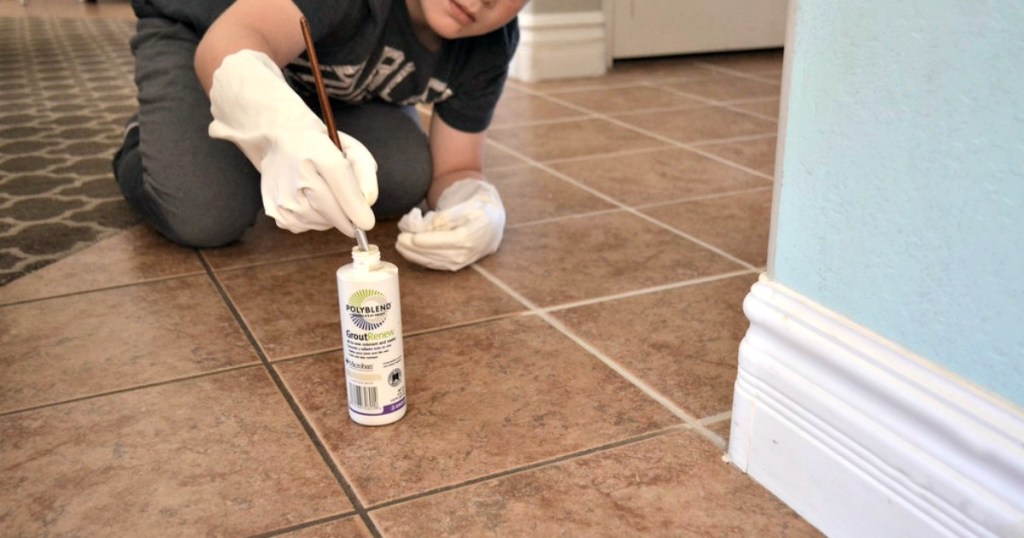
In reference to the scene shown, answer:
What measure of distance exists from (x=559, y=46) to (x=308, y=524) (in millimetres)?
2204

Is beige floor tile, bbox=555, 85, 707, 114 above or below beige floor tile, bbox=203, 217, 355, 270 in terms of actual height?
below

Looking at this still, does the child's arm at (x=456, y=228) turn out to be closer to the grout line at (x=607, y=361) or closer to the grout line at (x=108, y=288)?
the grout line at (x=607, y=361)

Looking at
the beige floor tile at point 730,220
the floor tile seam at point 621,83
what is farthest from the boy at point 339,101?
the floor tile seam at point 621,83

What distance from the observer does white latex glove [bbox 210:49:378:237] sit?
86cm

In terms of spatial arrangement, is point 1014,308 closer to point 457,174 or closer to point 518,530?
point 518,530

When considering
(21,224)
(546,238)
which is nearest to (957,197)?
(546,238)

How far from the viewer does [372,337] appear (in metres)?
0.83

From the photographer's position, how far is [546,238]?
141 centimetres

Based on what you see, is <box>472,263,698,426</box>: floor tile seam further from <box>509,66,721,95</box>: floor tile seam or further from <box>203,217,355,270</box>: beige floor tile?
<box>509,66,721,95</box>: floor tile seam

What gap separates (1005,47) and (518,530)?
0.47 meters

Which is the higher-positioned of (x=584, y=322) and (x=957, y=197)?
(x=957, y=197)

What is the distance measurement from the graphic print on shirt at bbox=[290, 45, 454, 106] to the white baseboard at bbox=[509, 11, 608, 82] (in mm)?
1276

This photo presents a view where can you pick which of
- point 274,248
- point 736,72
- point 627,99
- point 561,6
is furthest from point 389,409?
point 736,72

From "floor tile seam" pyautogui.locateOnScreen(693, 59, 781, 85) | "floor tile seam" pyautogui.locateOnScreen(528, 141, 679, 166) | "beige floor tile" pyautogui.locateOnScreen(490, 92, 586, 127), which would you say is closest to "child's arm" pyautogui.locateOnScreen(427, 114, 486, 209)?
"floor tile seam" pyautogui.locateOnScreen(528, 141, 679, 166)
